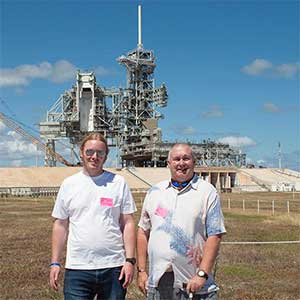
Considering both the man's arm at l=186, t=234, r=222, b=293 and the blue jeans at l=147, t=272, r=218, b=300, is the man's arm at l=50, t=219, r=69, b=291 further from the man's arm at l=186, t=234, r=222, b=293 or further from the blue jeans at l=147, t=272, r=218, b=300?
the man's arm at l=186, t=234, r=222, b=293

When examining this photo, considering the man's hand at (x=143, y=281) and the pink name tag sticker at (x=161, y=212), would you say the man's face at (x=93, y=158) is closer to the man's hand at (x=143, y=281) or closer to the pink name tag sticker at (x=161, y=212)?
the pink name tag sticker at (x=161, y=212)

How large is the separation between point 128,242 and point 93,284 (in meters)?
0.56

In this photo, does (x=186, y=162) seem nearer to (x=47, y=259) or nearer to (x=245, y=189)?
(x=47, y=259)

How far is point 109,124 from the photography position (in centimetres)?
10144

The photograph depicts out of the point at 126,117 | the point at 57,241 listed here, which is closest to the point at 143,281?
the point at 57,241

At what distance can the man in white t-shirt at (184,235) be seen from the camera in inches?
199

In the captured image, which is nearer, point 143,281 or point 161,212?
point 161,212

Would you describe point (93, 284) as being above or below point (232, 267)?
above

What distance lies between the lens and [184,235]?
508cm

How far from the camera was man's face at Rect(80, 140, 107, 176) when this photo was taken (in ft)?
18.4

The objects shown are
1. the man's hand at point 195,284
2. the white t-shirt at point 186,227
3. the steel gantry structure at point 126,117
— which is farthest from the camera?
the steel gantry structure at point 126,117

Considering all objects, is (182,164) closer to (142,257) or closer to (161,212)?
(161,212)

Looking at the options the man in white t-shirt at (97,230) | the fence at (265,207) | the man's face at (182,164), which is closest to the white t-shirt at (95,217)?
the man in white t-shirt at (97,230)

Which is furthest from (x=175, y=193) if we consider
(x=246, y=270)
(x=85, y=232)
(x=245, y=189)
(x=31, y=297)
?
(x=245, y=189)
